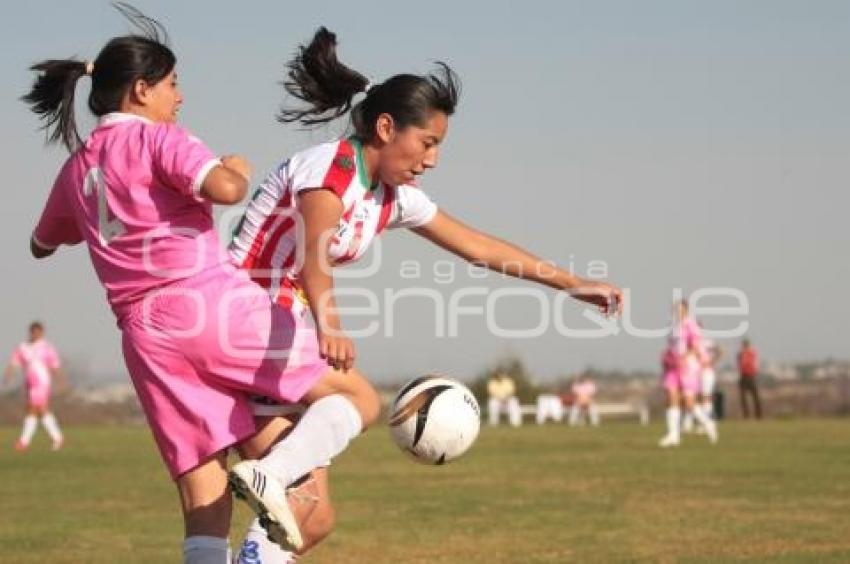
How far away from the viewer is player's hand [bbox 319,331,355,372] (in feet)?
20.3

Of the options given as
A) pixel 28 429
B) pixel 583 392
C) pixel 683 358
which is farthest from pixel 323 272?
pixel 583 392

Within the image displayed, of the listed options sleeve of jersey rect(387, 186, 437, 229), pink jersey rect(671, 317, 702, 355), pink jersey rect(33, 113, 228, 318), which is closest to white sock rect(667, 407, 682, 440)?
pink jersey rect(671, 317, 702, 355)

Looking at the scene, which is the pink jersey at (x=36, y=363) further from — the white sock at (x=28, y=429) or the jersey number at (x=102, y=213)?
the jersey number at (x=102, y=213)

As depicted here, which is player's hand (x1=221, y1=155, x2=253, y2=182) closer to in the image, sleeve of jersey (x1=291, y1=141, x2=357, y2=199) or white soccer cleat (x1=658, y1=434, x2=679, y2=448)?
sleeve of jersey (x1=291, y1=141, x2=357, y2=199)

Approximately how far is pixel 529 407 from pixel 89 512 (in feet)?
141

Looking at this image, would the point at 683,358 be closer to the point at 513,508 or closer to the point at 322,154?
the point at 513,508

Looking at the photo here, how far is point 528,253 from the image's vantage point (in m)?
7.48

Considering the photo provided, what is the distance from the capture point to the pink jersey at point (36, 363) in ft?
101

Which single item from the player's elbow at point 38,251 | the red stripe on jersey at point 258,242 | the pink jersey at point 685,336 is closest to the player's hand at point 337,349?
the red stripe on jersey at point 258,242

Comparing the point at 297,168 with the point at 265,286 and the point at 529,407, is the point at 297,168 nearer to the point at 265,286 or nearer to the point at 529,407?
the point at 265,286

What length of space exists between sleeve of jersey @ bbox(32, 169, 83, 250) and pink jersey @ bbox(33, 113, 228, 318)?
16cm

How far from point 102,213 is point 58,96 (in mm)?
599

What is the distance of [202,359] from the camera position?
6250mm

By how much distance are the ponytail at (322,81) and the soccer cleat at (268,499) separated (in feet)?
5.35
